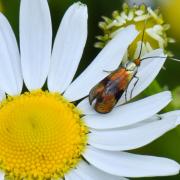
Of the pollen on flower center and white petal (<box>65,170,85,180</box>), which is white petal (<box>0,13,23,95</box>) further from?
white petal (<box>65,170,85,180</box>)

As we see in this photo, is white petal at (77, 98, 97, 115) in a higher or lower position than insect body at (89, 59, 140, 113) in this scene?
lower

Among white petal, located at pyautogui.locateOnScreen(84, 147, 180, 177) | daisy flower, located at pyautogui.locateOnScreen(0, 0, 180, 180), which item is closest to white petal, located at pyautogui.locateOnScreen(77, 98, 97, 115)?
daisy flower, located at pyautogui.locateOnScreen(0, 0, 180, 180)

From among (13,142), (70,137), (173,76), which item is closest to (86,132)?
(70,137)

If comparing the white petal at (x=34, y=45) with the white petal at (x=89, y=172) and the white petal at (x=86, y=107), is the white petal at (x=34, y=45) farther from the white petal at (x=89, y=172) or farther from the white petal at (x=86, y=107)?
the white petal at (x=89, y=172)

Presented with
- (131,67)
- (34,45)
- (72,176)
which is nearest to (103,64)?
(131,67)

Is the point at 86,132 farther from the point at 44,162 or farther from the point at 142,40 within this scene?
the point at 142,40

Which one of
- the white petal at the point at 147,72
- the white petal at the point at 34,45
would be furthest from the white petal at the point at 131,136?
the white petal at the point at 34,45

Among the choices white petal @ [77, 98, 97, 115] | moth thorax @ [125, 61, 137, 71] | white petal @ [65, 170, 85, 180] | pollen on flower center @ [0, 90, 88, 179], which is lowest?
white petal @ [65, 170, 85, 180]

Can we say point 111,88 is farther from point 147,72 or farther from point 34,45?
point 34,45
